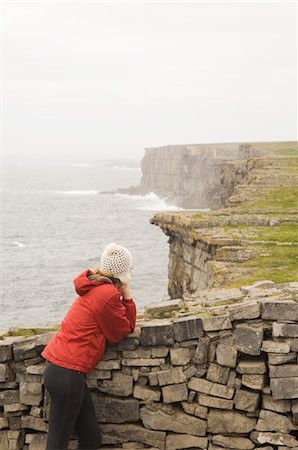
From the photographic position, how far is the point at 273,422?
28.7 feet

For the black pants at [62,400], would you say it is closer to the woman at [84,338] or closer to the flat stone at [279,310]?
the woman at [84,338]

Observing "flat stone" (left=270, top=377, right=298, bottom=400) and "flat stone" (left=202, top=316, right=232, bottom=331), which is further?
"flat stone" (left=202, top=316, right=232, bottom=331)

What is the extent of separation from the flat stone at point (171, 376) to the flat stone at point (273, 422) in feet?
3.78

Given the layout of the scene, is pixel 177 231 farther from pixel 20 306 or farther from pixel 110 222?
pixel 110 222

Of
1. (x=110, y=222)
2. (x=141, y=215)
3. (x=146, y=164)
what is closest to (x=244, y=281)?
(x=110, y=222)

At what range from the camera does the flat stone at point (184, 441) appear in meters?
8.98

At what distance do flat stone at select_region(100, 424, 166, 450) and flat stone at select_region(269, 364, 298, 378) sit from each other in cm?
174

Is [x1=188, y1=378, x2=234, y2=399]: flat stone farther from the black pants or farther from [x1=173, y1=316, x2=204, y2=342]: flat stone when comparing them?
the black pants

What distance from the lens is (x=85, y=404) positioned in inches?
327

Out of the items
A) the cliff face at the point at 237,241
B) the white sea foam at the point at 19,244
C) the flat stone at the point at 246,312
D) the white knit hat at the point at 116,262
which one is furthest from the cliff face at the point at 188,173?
the white knit hat at the point at 116,262

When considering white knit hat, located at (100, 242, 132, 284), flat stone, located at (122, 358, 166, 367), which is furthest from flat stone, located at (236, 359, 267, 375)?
white knit hat, located at (100, 242, 132, 284)

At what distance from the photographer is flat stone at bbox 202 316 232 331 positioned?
8.74 m

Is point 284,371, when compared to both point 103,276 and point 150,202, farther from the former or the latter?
point 150,202

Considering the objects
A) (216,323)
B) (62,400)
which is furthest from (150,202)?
(62,400)
